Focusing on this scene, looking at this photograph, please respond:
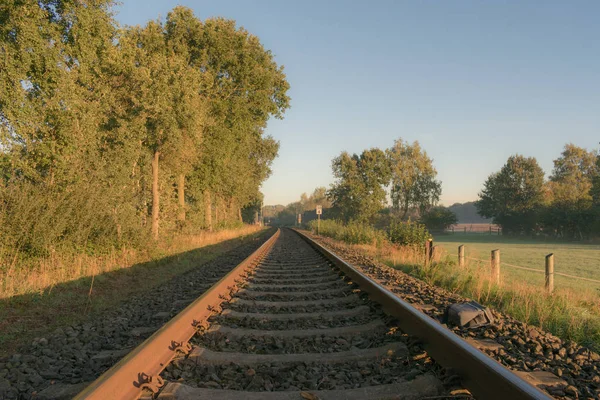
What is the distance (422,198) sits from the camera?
72.7m

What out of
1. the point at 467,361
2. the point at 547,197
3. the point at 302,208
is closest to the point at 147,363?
the point at 467,361

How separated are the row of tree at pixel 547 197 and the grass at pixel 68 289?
53.6m

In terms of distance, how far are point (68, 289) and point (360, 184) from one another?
5205cm

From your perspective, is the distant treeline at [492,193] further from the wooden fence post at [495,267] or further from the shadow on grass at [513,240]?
the wooden fence post at [495,267]

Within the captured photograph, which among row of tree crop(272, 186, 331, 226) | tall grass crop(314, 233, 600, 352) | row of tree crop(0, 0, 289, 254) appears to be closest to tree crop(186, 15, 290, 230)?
row of tree crop(0, 0, 289, 254)

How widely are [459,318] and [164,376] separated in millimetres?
2944

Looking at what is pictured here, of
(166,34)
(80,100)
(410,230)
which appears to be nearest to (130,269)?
(80,100)

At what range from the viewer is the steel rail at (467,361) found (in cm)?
213

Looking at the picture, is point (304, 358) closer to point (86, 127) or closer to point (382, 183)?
point (86, 127)

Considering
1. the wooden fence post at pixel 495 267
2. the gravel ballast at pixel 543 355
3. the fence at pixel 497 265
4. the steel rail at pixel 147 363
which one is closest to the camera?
the steel rail at pixel 147 363

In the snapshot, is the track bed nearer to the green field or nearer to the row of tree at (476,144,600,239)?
the green field

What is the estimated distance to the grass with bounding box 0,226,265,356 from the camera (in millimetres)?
5367

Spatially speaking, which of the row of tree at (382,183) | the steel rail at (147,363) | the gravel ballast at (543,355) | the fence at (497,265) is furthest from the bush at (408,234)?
the row of tree at (382,183)

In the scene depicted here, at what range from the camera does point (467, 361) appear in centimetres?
261
